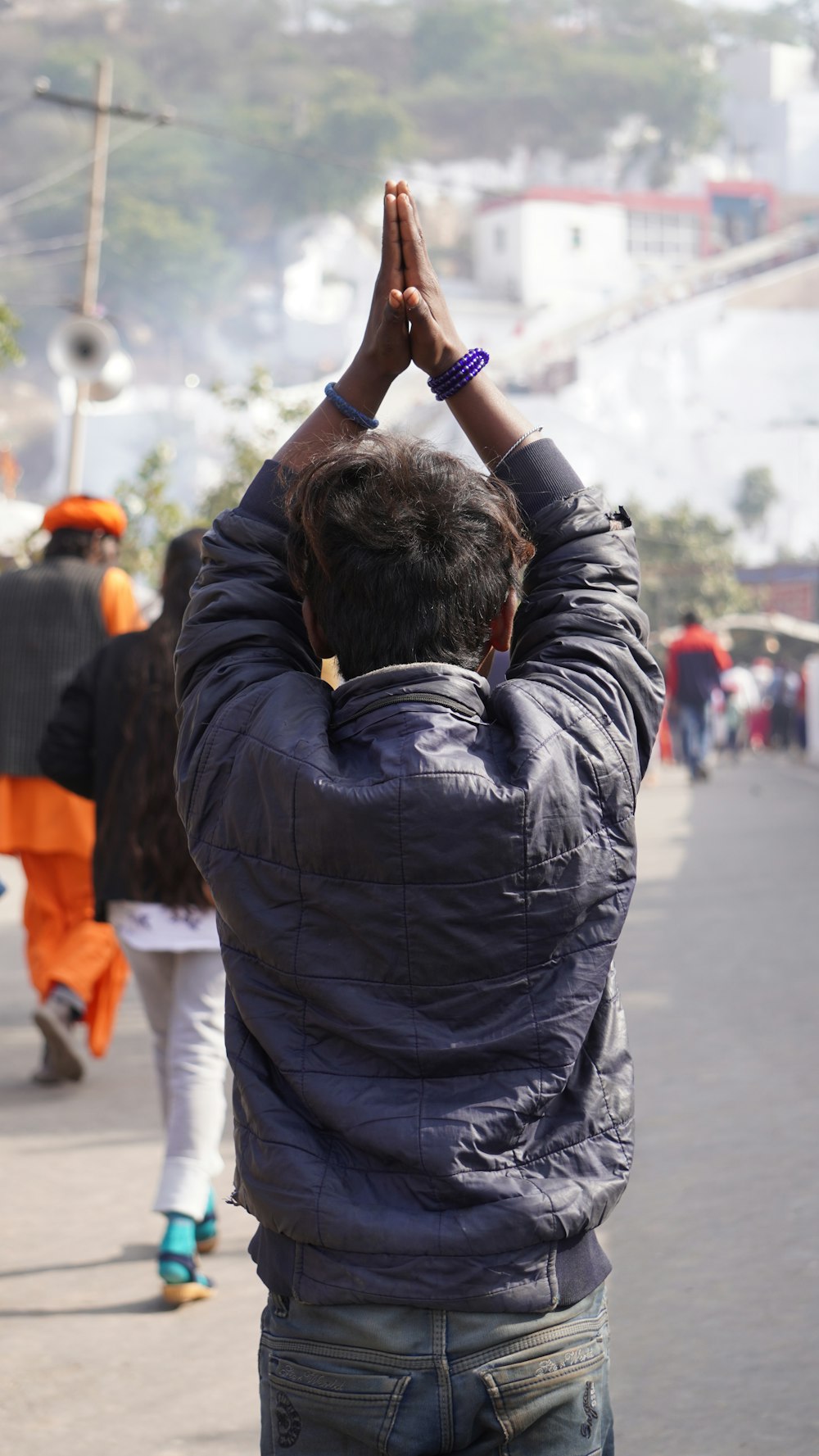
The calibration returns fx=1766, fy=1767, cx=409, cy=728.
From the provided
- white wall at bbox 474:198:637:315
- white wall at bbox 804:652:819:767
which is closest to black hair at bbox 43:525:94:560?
white wall at bbox 804:652:819:767

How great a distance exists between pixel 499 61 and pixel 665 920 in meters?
181

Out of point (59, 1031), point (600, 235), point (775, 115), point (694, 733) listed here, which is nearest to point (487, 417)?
point (59, 1031)

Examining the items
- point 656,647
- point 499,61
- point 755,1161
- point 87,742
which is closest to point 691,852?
point 755,1161

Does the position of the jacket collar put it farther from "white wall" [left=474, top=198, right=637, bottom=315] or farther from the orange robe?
"white wall" [left=474, top=198, right=637, bottom=315]

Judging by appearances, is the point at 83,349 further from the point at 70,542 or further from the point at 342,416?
the point at 342,416

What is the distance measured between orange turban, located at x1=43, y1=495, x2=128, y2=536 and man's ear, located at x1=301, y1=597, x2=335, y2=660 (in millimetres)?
4053

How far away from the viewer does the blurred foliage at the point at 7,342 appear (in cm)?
1068

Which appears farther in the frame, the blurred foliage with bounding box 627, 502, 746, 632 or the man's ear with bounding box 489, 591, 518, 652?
the blurred foliage with bounding box 627, 502, 746, 632

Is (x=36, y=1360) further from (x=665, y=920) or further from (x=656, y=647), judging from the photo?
(x=656, y=647)

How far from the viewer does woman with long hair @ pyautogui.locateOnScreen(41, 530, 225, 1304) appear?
12.8 feet

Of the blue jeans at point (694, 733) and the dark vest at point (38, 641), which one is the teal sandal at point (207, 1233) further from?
the blue jeans at point (694, 733)

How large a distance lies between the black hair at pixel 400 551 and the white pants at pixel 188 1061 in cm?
222

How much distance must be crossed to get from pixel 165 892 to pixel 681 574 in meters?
56.5

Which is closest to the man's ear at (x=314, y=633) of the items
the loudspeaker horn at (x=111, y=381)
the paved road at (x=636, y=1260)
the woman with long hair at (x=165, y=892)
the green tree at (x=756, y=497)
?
the paved road at (x=636, y=1260)
